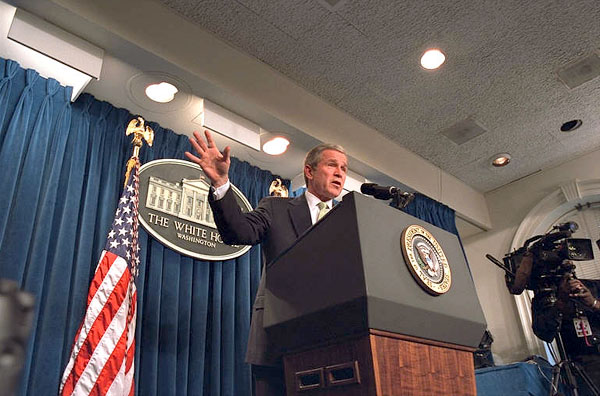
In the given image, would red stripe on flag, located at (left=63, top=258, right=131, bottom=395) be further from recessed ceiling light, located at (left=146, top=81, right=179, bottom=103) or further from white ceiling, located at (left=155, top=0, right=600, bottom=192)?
white ceiling, located at (left=155, top=0, right=600, bottom=192)

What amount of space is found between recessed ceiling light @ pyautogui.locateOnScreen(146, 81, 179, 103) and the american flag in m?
0.74

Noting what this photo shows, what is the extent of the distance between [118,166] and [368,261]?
2239mm

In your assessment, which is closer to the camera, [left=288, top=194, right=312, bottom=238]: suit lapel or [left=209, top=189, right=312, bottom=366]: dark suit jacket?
[left=209, top=189, right=312, bottom=366]: dark suit jacket

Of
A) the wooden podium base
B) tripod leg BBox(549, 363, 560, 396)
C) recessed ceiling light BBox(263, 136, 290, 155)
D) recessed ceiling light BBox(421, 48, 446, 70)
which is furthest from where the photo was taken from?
recessed ceiling light BBox(263, 136, 290, 155)

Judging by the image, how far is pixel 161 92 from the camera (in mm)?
2971

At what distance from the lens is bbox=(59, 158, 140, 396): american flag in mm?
2025

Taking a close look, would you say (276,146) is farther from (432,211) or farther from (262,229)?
(262,229)

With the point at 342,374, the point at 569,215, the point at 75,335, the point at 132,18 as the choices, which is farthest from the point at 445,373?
the point at 569,215

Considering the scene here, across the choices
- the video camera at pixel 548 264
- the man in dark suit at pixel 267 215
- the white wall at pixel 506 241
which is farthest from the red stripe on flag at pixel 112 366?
the white wall at pixel 506 241

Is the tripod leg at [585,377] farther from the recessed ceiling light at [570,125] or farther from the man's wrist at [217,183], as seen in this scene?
the man's wrist at [217,183]

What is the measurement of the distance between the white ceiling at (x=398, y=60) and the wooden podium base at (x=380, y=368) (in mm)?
2209

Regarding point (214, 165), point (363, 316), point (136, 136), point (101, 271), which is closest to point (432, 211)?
point (136, 136)

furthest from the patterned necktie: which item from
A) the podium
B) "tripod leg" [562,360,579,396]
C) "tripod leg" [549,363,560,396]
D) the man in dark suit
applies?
"tripod leg" [562,360,579,396]

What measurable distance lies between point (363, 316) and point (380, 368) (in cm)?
11
